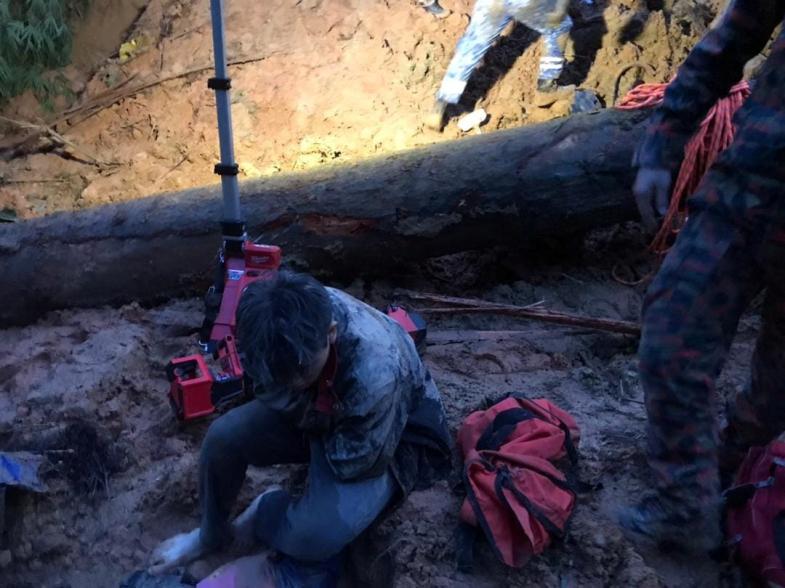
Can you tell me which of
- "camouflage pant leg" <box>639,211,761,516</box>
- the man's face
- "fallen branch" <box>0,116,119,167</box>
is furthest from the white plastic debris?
the man's face

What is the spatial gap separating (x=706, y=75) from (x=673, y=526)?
1.26m

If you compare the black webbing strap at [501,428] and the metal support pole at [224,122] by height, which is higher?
the metal support pole at [224,122]

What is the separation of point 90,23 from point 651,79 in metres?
4.48

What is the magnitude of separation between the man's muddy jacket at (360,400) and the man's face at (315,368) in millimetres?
65

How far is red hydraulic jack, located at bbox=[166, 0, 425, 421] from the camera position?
2.91m

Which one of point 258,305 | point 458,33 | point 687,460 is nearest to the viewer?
point 258,305

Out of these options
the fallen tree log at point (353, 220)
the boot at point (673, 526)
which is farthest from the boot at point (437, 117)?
the boot at point (673, 526)

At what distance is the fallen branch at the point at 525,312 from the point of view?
3.57 metres

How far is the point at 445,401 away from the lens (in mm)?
3117

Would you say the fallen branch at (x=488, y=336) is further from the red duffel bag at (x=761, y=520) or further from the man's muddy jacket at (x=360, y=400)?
the red duffel bag at (x=761, y=520)

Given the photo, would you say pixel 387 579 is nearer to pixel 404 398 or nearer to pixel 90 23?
pixel 404 398

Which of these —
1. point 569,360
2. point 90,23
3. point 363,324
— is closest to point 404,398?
point 363,324

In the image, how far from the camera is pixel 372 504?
229cm

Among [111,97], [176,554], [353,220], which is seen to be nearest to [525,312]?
[353,220]
